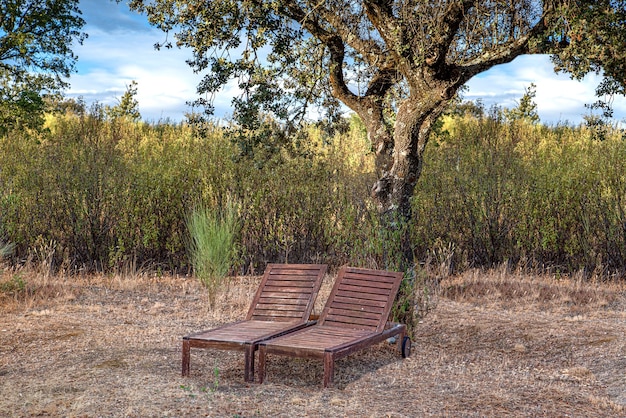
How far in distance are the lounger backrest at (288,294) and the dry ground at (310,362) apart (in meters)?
0.46

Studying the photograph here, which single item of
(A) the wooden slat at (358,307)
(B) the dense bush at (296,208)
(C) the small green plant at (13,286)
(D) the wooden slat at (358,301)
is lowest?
(C) the small green plant at (13,286)

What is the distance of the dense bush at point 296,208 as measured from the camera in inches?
431

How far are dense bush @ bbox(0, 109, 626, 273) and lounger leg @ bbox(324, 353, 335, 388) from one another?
219 inches

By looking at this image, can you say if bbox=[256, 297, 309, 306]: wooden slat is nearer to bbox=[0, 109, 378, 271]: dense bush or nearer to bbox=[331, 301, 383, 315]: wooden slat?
bbox=[331, 301, 383, 315]: wooden slat

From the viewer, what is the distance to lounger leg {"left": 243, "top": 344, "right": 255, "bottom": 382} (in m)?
5.25

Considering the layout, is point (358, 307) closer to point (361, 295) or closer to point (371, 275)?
point (361, 295)

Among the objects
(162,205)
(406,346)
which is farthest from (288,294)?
(162,205)

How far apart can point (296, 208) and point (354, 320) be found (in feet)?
16.2

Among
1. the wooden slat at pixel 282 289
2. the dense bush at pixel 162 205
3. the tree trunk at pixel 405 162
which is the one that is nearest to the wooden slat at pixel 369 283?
the wooden slat at pixel 282 289

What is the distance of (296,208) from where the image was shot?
10984 millimetres

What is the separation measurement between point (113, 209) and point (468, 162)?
5.47 metres

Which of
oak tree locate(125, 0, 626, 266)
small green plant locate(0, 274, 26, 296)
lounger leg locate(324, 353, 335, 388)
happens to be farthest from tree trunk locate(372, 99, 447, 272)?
small green plant locate(0, 274, 26, 296)

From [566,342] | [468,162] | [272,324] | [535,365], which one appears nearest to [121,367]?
[272,324]

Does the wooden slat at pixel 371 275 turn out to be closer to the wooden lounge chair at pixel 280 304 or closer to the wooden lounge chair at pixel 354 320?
the wooden lounge chair at pixel 354 320
